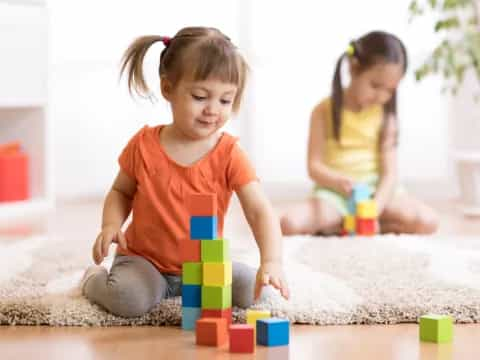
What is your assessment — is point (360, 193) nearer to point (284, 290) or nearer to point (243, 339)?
point (284, 290)

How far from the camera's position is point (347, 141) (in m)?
2.69

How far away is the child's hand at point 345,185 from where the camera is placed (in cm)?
256

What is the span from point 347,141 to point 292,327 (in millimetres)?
1216

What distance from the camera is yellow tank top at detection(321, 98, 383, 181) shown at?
2686mm

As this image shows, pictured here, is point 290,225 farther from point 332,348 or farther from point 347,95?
point 332,348

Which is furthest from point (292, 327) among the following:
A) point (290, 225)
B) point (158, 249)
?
point (290, 225)

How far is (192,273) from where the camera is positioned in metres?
1.48

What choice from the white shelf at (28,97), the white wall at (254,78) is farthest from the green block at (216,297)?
the white wall at (254,78)

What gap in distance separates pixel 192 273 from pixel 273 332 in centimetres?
16

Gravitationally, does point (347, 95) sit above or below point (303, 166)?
above

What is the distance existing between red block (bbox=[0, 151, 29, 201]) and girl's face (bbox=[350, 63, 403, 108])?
3.71 ft

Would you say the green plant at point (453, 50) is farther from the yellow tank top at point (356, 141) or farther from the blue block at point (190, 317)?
the blue block at point (190, 317)

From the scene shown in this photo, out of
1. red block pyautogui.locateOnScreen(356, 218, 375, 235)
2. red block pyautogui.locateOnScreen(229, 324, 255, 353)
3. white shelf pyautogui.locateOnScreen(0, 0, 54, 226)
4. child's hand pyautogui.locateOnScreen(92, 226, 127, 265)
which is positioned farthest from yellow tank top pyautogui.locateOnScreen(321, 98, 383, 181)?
red block pyautogui.locateOnScreen(229, 324, 255, 353)

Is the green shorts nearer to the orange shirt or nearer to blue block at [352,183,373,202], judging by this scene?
blue block at [352,183,373,202]
